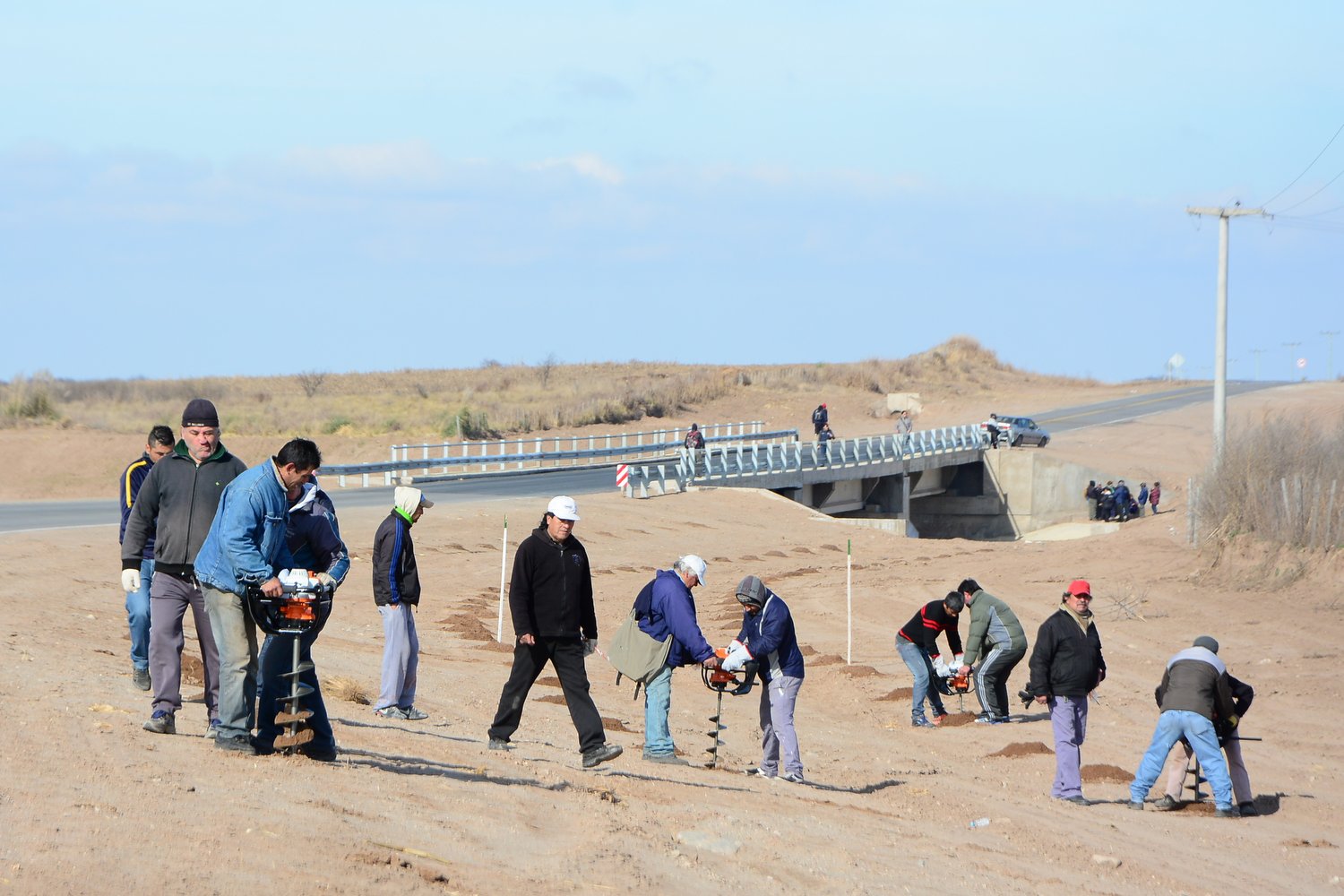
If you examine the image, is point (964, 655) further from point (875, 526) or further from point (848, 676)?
point (875, 526)

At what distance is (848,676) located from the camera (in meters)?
17.1

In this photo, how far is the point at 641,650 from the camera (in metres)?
9.89

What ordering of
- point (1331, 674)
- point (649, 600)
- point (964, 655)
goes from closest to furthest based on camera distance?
1. point (649, 600)
2. point (964, 655)
3. point (1331, 674)

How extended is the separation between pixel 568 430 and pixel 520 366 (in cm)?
6202

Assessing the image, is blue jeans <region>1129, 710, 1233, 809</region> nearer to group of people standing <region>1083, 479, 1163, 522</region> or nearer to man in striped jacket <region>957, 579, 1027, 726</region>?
man in striped jacket <region>957, 579, 1027, 726</region>

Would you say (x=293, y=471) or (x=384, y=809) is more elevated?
(x=293, y=471)

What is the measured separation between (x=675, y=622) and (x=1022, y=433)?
173 feet

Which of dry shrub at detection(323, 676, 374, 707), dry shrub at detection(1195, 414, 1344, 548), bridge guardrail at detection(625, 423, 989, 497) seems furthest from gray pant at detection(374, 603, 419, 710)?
bridge guardrail at detection(625, 423, 989, 497)

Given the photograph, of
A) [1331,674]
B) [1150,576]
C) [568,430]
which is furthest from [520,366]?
[1331,674]

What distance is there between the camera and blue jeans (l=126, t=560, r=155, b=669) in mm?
10289

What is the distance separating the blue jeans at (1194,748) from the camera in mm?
10531

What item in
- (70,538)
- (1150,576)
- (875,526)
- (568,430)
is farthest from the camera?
(568,430)

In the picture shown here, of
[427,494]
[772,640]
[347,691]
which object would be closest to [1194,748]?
[772,640]

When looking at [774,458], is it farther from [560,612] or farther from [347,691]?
[560,612]
